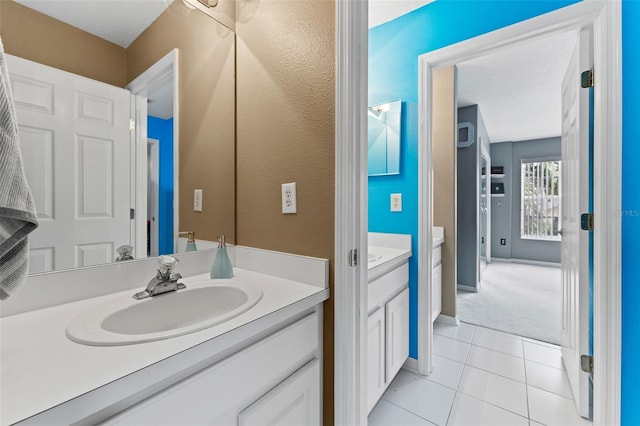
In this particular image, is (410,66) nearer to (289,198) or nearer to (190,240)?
(289,198)

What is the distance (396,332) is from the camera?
5.34 feet

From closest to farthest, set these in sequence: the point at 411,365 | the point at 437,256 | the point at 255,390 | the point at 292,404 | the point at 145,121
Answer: the point at 255,390 → the point at 292,404 → the point at 145,121 → the point at 411,365 → the point at 437,256

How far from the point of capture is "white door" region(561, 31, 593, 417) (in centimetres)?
141

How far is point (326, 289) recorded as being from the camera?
966 millimetres

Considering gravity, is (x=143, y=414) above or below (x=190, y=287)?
below

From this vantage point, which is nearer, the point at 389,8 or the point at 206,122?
the point at 206,122

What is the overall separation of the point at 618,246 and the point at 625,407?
0.76 meters

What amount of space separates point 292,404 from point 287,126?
97 cm

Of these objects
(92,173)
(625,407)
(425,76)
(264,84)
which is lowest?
(625,407)

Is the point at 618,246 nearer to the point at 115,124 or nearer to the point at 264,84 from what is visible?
the point at 264,84

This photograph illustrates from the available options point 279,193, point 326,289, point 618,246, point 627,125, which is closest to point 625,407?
point 618,246

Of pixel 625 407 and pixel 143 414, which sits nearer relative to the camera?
pixel 143 414

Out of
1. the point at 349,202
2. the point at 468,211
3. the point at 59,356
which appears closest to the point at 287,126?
the point at 349,202

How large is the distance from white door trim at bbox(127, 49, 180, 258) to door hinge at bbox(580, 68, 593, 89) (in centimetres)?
201
